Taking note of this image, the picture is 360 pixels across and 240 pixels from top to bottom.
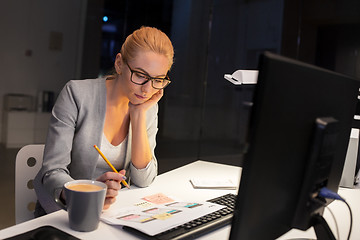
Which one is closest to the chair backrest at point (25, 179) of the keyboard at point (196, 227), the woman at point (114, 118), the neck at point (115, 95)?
the woman at point (114, 118)

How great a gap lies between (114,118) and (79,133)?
18cm

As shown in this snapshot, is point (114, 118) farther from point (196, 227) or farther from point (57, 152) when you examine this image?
point (196, 227)

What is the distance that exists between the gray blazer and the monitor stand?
69 cm

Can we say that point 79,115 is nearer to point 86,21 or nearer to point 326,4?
point 86,21

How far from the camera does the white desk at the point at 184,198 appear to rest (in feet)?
2.87

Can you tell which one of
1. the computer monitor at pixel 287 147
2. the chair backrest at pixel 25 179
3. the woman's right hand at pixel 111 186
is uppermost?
the computer monitor at pixel 287 147

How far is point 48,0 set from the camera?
4020 mm

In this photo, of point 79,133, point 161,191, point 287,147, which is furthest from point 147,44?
point 287,147

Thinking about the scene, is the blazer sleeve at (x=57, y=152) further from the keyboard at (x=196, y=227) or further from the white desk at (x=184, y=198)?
the keyboard at (x=196, y=227)

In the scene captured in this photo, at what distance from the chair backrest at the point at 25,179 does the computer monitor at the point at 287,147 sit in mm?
1029

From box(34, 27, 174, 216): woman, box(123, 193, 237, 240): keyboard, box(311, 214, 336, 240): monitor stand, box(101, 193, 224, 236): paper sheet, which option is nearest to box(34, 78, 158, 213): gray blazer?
box(34, 27, 174, 216): woman

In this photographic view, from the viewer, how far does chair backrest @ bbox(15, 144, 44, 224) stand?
4.43 ft

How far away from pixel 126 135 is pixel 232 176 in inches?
20.4

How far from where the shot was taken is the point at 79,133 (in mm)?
1395
